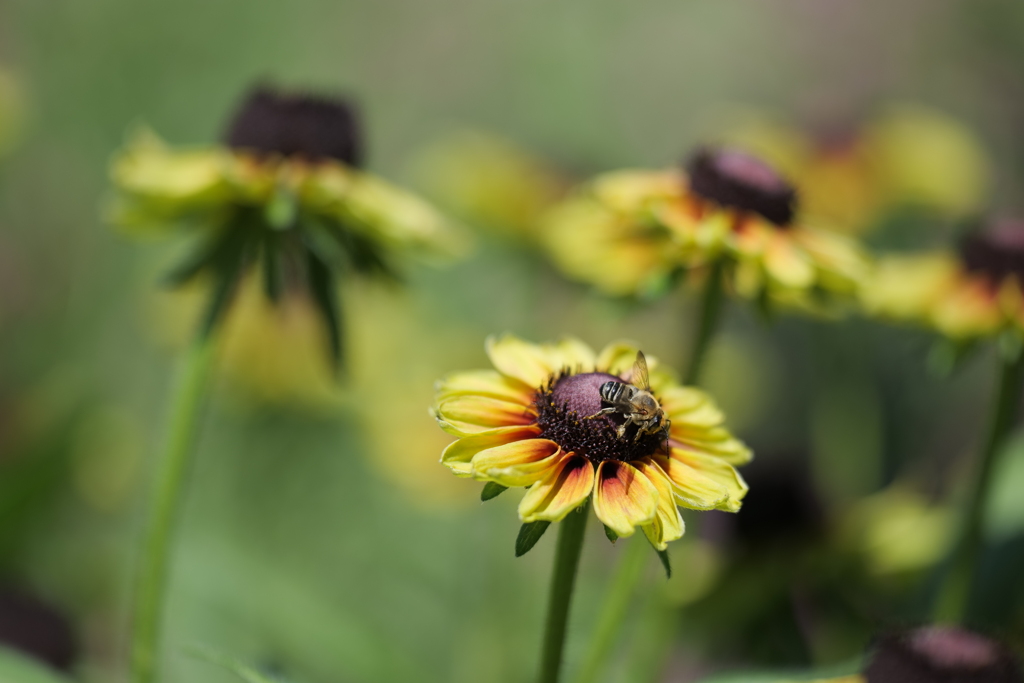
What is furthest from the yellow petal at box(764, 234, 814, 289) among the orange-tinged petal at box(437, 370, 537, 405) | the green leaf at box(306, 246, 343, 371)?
the green leaf at box(306, 246, 343, 371)

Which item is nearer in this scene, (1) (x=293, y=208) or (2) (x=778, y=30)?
(1) (x=293, y=208)

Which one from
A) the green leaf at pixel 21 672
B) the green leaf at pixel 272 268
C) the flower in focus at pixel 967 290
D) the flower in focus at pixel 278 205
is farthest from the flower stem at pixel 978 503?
the green leaf at pixel 21 672

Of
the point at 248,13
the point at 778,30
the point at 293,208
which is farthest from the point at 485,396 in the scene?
the point at 778,30

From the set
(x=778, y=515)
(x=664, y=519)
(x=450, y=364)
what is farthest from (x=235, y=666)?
(x=450, y=364)

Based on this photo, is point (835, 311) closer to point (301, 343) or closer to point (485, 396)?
point (485, 396)

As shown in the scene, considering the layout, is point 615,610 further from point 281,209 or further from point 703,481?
point 281,209

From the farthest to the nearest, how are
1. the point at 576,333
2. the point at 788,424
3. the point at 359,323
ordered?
the point at 788,424 → the point at 576,333 → the point at 359,323
